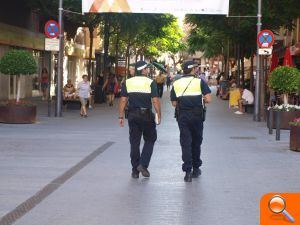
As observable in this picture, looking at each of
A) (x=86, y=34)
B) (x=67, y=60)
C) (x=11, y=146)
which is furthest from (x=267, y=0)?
(x=86, y=34)

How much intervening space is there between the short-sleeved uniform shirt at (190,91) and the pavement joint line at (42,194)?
77.1 inches

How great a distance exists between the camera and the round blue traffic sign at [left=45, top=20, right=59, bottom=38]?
22.1 metres

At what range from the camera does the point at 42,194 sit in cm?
835

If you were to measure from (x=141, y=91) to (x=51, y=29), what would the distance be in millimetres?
13037

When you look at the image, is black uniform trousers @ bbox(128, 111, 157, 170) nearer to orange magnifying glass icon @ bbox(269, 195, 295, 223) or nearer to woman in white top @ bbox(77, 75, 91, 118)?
orange magnifying glass icon @ bbox(269, 195, 295, 223)

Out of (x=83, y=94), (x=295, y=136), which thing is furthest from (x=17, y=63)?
(x=295, y=136)

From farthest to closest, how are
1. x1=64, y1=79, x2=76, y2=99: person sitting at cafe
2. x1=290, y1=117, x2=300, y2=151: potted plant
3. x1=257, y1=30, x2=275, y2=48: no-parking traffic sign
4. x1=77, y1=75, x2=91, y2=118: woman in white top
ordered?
x1=64, y1=79, x2=76, y2=99: person sitting at cafe
x1=77, y1=75, x2=91, y2=118: woman in white top
x1=257, y1=30, x2=275, y2=48: no-parking traffic sign
x1=290, y1=117, x2=300, y2=151: potted plant

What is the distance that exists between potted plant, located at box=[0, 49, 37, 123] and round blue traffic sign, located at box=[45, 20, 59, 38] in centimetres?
241

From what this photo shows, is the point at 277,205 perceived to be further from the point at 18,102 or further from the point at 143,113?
the point at 18,102

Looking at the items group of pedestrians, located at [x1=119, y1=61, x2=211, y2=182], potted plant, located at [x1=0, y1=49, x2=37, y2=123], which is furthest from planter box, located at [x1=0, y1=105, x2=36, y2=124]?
group of pedestrians, located at [x1=119, y1=61, x2=211, y2=182]

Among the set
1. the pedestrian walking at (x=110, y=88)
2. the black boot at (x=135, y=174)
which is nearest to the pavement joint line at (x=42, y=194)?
the black boot at (x=135, y=174)

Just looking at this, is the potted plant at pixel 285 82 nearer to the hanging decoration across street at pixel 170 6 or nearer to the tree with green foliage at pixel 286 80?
the tree with green foliage at pixel 286 80

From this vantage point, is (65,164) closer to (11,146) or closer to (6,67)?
(11,146)

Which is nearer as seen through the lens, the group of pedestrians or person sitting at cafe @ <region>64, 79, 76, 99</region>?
the group of pedestrians
